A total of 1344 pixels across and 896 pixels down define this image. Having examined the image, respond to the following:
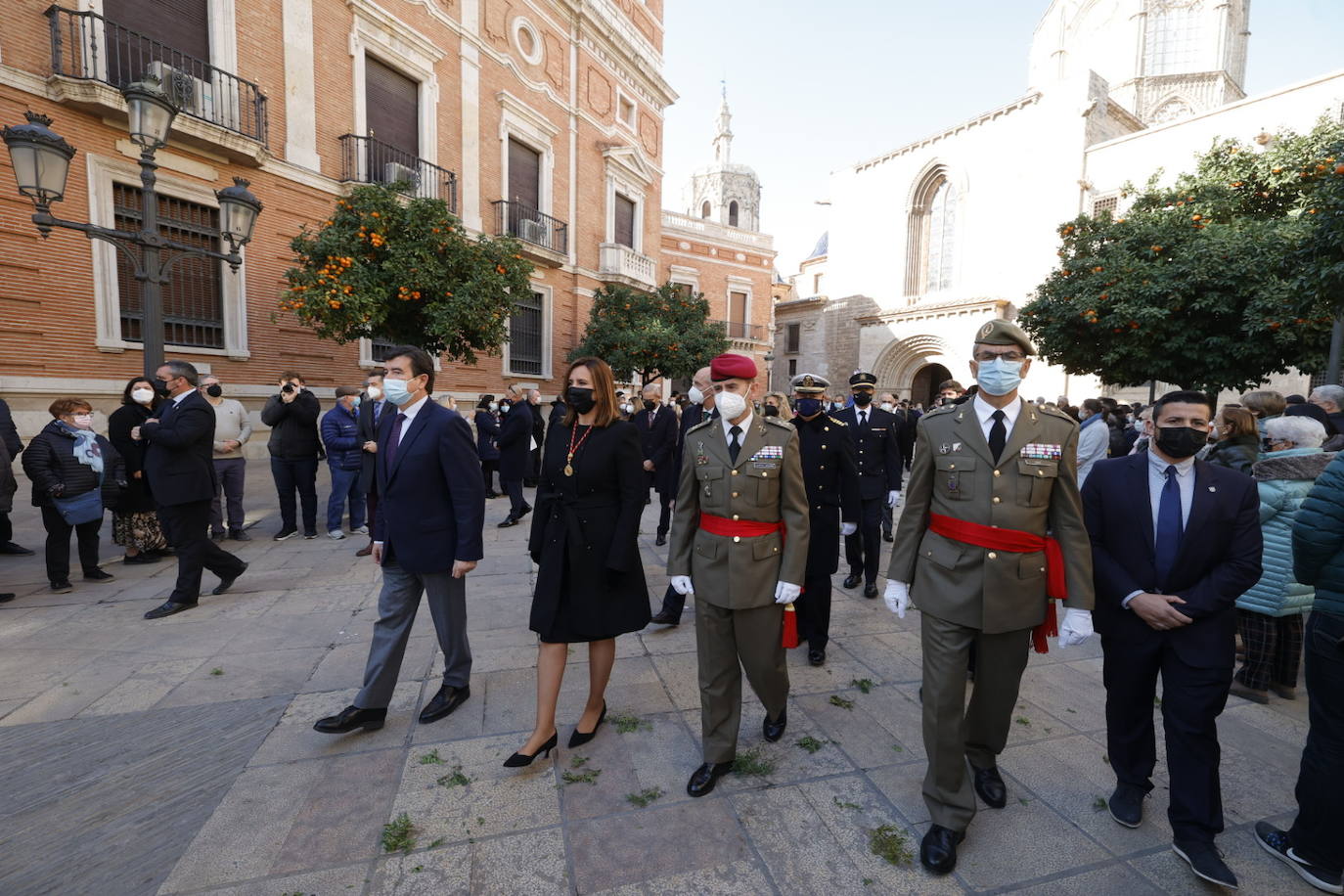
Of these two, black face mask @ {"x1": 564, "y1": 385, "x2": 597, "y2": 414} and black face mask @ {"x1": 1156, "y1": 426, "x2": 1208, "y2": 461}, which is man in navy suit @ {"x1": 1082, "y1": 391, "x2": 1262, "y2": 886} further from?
black face mask @ {"x1": 564, "y1": 385, "x2": 597, "y2": 414}

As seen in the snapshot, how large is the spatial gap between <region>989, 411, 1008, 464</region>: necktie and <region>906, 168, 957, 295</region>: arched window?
81.5ft

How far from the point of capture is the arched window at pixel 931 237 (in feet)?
81.1

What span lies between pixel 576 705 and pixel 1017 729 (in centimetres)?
241

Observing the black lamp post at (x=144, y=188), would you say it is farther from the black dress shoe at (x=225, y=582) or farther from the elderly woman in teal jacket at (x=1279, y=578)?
the elderly woman in teal jacket at (x=1279, y=578)

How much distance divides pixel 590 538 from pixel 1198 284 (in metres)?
13.8

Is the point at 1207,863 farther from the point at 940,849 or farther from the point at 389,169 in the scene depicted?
the point at 389,169

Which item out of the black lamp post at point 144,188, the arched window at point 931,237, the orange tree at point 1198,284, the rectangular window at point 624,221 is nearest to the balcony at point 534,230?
the rectangular window at point 624,221

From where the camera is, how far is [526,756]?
284cm

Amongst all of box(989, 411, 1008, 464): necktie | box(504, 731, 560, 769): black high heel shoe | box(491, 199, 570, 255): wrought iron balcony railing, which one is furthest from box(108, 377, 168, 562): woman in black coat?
box(491, 199, 570, 255): wrought iron balcony railing

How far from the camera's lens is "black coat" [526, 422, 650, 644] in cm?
290

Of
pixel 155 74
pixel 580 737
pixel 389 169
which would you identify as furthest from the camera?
pixel 389 169

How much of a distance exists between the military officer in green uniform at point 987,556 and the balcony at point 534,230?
52.7ft

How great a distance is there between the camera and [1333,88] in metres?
14.9

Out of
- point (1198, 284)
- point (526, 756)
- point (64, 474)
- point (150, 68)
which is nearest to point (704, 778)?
point (526, 756)
